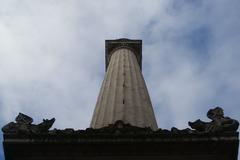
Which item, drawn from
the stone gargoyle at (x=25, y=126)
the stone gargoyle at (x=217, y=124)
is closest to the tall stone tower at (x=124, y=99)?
the stone gargoyle at (x=25, y=126)

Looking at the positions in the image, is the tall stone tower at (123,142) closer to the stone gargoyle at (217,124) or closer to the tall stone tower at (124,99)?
the stone gargoyle at (217,124)

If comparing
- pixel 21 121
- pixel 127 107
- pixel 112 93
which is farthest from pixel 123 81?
pixel 21 121

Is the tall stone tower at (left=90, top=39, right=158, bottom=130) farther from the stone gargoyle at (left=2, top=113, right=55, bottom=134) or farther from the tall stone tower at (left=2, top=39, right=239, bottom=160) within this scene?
the tall stone tower at (left=2, top=39, right=239, bottom=160)

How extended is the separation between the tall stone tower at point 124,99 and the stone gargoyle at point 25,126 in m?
3.80

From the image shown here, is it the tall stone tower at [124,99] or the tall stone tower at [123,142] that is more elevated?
the tall stone tower at [124,99]

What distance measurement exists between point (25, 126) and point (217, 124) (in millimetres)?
5514

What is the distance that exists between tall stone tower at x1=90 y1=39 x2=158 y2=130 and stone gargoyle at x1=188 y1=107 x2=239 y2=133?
4080 mm

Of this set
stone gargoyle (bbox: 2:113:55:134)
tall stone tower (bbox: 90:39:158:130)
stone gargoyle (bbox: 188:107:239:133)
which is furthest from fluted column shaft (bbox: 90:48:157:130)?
stone gargoyle (bbox: 188:107:239:133)

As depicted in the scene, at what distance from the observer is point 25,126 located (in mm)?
18234

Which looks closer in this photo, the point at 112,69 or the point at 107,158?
the point at 107,158

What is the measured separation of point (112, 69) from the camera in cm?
3231

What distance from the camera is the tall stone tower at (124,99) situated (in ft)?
75.4

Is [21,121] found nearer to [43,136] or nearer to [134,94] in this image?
[43,136]

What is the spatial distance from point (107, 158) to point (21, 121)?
296 cm
